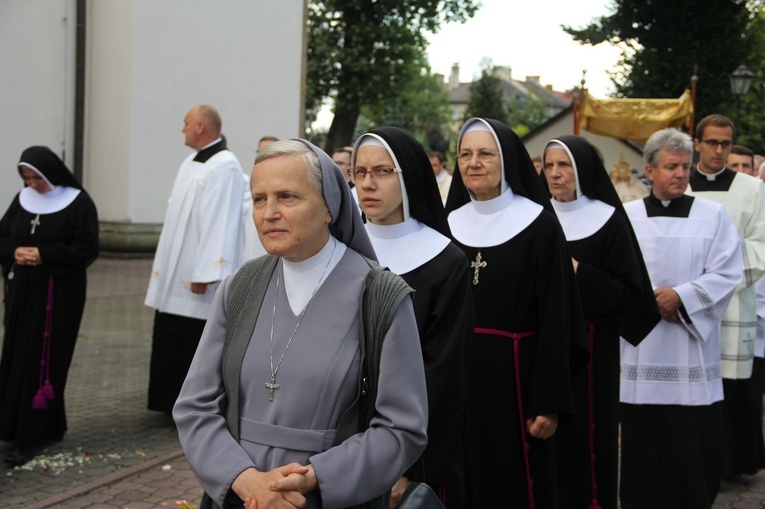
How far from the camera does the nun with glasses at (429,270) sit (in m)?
3.29

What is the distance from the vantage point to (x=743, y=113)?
3784cm

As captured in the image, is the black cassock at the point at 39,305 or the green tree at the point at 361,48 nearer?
the black cassock at the point at 39,305

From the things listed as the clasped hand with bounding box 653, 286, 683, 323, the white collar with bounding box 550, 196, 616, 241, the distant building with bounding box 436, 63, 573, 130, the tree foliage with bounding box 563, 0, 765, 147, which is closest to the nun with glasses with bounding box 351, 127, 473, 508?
the white collar with bounding box 550, 196, 616, 241

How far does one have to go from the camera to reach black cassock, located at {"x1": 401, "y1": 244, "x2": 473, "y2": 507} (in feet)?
10.7

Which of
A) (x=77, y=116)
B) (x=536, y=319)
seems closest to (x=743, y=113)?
(x=77, y=116)

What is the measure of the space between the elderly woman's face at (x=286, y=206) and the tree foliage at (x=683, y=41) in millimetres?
30151

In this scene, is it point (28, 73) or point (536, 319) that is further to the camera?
point (28, 73)

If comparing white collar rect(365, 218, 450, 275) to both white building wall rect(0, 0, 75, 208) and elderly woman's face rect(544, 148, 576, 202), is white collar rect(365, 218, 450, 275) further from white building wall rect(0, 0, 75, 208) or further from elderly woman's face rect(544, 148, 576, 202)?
white building wall rect(0, 0, 75, 208)

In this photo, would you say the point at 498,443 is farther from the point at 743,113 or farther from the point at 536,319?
the point at 743,113

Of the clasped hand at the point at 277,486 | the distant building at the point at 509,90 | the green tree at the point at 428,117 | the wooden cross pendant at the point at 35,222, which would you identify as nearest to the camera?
the clasped hand at the point at 277,486

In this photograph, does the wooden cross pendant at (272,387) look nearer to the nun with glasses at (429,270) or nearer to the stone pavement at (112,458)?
the nun with glasses at (429,270)

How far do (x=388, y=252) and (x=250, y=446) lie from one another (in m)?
1.27

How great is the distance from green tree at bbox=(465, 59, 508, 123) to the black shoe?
78.3 meters

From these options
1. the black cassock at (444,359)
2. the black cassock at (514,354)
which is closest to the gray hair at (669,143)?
the black cassock at (514,354)
